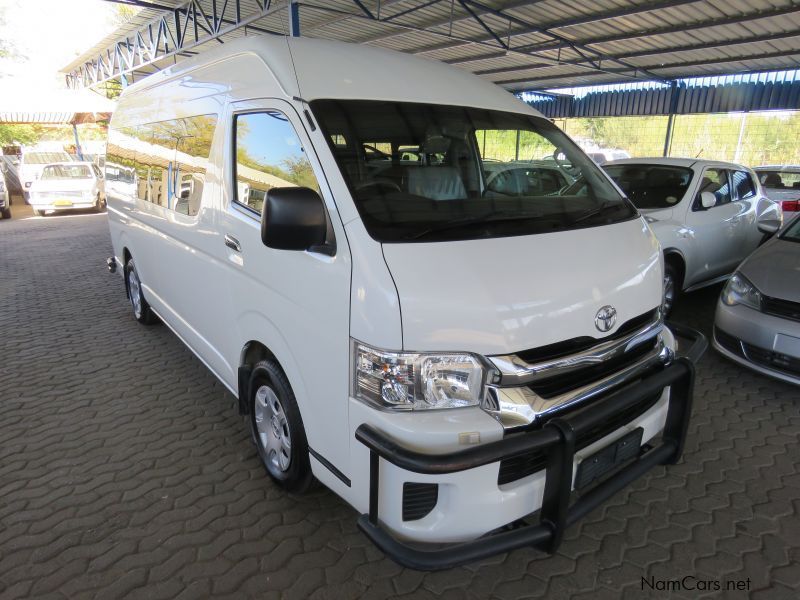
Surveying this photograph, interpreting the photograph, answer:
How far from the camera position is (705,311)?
6082 millimetres

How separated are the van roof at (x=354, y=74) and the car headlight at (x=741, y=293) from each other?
2362mm

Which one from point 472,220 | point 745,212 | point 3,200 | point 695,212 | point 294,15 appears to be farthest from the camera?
point 3,200

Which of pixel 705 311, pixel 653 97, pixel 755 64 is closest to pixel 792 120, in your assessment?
pixel 653 97

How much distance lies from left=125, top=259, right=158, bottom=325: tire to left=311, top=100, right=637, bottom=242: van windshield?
12.3 feet

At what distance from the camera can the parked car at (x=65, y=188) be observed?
1513 cm

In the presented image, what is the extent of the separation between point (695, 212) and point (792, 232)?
104 cm

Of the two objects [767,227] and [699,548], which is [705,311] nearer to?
[767,227]

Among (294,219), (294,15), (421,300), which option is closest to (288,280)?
(294,219)

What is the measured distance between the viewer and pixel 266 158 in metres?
2.56

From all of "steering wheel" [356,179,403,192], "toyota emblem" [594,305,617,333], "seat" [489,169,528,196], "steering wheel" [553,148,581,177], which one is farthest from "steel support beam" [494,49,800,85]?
"steering wheel" [356,179,403,192]

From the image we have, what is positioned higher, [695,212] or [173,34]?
[173,34]

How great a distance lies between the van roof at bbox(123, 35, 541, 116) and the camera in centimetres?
240

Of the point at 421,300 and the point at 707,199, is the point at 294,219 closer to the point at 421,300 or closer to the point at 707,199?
the point at 421,300

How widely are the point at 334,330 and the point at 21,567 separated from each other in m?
1.89
